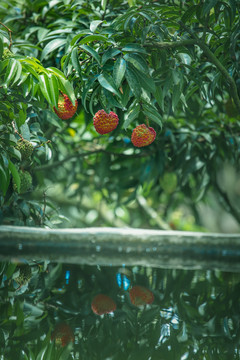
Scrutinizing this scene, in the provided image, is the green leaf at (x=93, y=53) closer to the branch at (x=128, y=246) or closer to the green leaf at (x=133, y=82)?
the green leaf at (x=133, y=82)

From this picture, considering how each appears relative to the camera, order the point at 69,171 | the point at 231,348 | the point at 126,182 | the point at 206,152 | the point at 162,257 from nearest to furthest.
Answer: the point at 231,348 < the point at 162,257 < the point at 206,152 < the point at 126,182 < the point at 69,171

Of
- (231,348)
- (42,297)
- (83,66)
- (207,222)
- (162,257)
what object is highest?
(83,66)

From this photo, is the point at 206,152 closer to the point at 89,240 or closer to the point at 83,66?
the point at 89,240

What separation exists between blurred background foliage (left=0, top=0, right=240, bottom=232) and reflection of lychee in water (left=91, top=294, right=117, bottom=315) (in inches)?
11.3

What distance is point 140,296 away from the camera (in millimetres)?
1040

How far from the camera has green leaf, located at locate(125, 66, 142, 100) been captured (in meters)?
0.82

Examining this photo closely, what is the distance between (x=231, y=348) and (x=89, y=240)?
2.64 feet

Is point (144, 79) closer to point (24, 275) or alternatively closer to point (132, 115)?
point (132, 115)

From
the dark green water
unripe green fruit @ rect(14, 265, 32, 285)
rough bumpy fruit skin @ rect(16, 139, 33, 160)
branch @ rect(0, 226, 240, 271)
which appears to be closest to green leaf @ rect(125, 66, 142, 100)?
rough bumpy fruit skin @ rect(16, 139, 33, 160)

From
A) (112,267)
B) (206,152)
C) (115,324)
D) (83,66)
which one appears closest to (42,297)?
(115,324)

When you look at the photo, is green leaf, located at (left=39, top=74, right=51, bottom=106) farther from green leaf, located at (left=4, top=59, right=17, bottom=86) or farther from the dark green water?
the dark green water

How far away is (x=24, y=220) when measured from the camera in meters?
1.40

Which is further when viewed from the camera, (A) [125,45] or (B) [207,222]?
(B) [207,222]

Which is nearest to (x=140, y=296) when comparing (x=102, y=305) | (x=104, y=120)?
(x=102, y=305)
